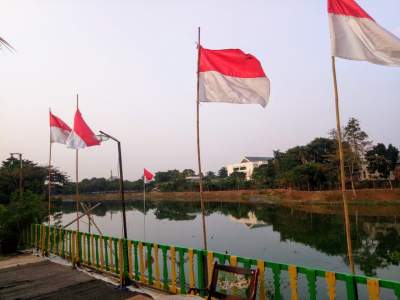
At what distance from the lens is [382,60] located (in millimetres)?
3594

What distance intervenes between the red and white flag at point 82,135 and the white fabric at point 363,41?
19.8 feet

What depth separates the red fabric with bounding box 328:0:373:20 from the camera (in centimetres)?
374

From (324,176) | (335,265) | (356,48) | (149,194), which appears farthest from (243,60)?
(149,194)

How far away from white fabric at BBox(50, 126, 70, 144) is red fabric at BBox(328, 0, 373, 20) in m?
7.57

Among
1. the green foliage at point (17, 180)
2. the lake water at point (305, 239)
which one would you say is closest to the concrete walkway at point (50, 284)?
the lake water at point (305, 239)

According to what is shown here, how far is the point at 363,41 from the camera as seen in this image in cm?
371

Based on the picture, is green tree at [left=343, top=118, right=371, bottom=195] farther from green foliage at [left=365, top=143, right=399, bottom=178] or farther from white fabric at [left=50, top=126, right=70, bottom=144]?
white fabric at [left=50, top=126, right=70, bottom=144]

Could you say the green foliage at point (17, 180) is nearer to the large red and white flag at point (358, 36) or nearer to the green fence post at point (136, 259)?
the green fence post at point (136, 259)

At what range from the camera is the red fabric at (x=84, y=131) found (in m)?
7.97

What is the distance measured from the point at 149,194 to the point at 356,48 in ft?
202

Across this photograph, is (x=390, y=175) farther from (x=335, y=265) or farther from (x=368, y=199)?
(x=335, y=265)

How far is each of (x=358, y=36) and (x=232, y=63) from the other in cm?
179

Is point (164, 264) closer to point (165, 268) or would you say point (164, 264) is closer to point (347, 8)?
point (165, 268)

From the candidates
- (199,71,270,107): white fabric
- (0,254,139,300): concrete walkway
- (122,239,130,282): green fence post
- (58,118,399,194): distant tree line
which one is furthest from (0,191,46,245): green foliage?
(58,118,399,194): distant tree line
